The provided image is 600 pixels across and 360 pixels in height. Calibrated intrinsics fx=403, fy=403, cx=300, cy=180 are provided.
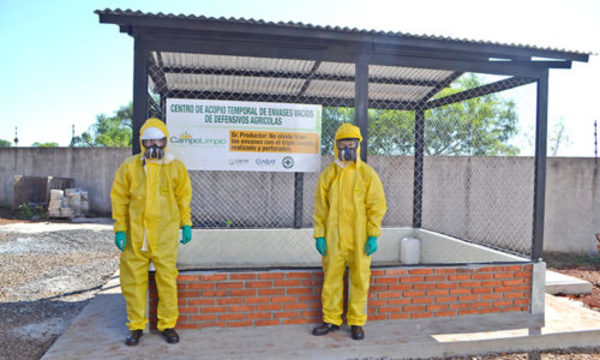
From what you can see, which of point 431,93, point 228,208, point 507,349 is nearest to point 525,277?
Answer: point 507,349

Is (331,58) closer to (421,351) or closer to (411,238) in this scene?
(421,351)

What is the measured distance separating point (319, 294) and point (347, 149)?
1.34 metres

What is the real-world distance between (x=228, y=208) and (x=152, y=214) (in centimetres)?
583

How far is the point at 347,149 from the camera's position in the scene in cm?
337

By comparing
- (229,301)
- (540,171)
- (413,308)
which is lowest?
(413,308)

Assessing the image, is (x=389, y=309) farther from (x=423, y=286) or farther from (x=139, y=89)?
(x=139, y=89)

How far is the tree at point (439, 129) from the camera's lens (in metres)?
10.6

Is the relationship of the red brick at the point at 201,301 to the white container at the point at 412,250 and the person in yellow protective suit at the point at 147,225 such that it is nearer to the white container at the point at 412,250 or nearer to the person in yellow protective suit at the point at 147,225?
the person in yellow protective suit at the point at 147,225

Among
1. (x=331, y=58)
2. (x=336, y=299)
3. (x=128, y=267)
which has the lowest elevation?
(x=336, y=299)

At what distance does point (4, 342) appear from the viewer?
346 centimetres

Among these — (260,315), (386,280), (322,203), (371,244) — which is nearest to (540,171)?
(386,280)

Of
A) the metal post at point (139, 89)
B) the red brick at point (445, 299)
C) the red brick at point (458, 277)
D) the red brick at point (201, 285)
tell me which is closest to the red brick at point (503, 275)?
the red brick at point (458, 277)

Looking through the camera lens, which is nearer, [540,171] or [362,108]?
[362,108]

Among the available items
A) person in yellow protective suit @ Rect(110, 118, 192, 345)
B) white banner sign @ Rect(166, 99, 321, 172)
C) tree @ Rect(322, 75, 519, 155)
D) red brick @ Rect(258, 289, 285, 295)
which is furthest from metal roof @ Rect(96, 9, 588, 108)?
tree @ Rect(322, 75, 519, 155)
